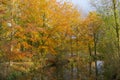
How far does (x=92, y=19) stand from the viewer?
84.5ft

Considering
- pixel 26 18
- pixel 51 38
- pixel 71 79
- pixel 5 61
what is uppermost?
pixel 26 18

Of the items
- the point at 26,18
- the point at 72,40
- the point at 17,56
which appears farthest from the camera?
the point at 72,40

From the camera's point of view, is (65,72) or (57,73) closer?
(57,73)

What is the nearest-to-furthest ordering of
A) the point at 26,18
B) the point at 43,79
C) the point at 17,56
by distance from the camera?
1. the point at 17,56
2. the point at 26,18
3. the point at 43,79

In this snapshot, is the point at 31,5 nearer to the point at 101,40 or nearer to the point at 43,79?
the point at 43,79

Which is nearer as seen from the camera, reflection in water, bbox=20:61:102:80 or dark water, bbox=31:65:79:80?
dark water, bbox=31:65:79:80

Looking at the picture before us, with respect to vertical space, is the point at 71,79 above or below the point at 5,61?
below

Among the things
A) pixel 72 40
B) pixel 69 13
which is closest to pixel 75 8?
pixel 69 13

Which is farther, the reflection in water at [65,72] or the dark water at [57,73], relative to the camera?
the reflection in water at [65,72]

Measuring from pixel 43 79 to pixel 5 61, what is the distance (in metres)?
4.63

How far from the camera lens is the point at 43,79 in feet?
71.2

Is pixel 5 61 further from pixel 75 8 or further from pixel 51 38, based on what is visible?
pixel 75 8

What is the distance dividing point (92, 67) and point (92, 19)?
4530 mm

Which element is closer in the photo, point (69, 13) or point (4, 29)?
point (4, 29)
